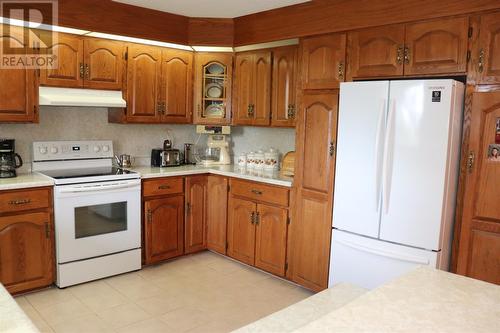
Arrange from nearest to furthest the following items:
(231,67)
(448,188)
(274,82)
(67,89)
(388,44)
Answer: (448,188) → (388,44) → (67,89) → (274,82) → (231,67)

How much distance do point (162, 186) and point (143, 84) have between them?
3.23 ft

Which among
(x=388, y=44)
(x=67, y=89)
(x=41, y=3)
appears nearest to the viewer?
(x=388, y=44)

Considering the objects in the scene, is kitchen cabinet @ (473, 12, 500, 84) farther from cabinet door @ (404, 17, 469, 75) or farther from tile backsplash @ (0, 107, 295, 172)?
tile backsplash @ (0, 107, 295, 172)

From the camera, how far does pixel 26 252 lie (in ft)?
10.6

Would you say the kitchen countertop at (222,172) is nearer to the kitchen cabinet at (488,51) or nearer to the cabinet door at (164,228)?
the cabinet door at (164,228)

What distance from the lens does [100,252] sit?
3564 millimetres

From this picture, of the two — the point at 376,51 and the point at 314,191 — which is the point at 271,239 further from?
the point at 376,51

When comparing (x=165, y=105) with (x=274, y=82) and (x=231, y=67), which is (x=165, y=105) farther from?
(x=274, y=82)

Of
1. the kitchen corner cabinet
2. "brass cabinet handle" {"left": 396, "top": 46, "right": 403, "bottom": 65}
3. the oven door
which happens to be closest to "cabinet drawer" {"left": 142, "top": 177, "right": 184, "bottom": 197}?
the kitchen corner cabinet

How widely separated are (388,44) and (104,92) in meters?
2.42

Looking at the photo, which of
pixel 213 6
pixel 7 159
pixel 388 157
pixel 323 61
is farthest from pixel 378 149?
pixel 7 159

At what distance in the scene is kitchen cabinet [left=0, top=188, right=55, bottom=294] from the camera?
3.11 meters

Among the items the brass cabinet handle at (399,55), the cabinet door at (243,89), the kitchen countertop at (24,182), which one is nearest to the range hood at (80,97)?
the kitchen countertop at (24,182)

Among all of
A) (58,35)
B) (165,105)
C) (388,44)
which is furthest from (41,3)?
(388,44)
